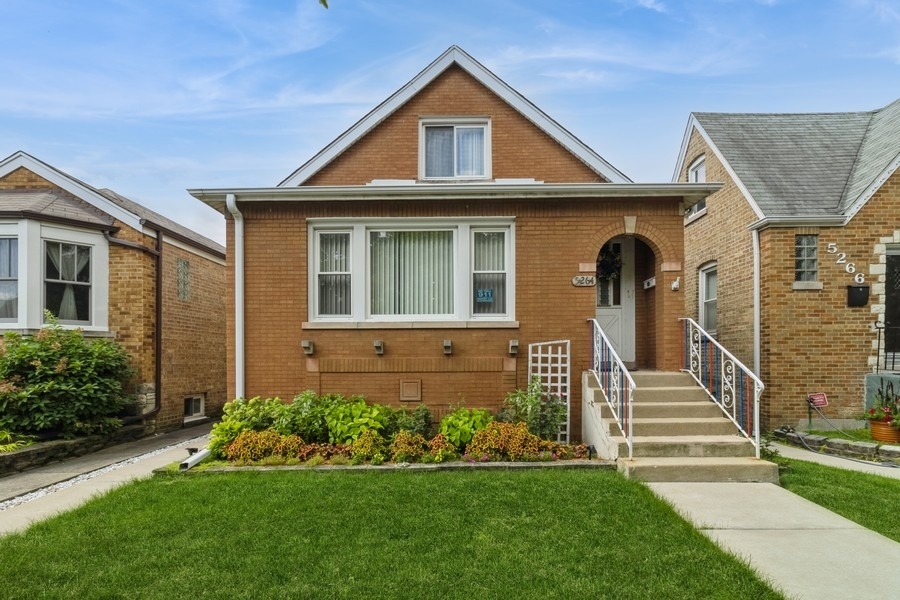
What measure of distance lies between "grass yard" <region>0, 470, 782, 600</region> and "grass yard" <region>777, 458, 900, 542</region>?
5.73 feet

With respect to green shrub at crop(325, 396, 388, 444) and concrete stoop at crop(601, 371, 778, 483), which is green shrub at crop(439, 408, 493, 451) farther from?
concrete stoop at crop(601, 371, 778, 483)

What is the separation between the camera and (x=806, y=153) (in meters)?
10.9

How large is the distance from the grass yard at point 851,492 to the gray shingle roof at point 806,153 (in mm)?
4750

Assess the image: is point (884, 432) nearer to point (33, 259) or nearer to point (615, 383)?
point (615, 383)

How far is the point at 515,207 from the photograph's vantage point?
7.73 meters

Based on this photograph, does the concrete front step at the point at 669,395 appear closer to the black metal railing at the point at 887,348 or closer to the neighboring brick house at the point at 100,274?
the black metal railing at the point at 887,348

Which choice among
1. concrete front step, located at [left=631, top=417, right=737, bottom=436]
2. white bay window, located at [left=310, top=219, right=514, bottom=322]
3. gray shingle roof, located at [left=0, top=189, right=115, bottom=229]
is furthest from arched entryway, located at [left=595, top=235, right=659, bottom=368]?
gray shingle roof, located at [left=0, top=189, right=115, bottom=229]

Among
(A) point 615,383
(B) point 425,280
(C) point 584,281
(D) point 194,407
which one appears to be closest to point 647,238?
(C) point 584,281

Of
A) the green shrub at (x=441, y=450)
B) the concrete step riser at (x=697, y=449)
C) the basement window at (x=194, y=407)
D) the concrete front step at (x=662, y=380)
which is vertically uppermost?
the concrete front step at (x=662, y=380)

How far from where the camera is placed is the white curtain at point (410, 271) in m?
7.93

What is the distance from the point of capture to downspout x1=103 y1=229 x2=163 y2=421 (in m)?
9.16

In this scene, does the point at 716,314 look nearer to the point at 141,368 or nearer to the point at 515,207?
the point at 515,207

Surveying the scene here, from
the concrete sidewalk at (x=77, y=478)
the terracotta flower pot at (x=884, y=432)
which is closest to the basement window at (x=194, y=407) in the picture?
the concrete sidewalk at (x=77, y=478)

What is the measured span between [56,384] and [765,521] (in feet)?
30.2
